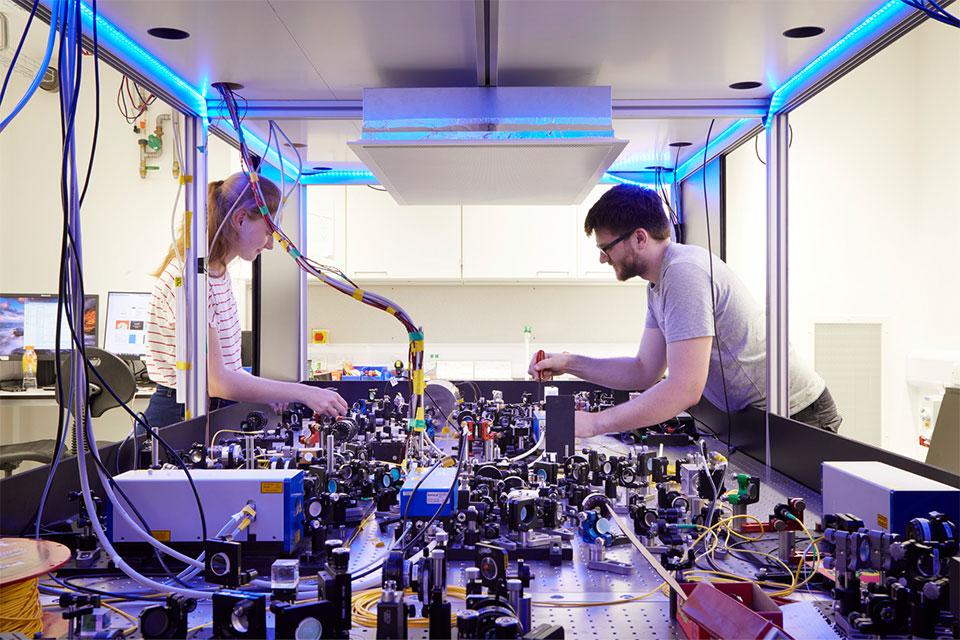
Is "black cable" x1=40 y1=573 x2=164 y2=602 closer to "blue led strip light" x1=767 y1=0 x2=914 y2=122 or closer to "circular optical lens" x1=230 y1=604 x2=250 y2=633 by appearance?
"circular optical lens" x1=230 y1=604 x2=250 y2=633

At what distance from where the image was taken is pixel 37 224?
5.12m

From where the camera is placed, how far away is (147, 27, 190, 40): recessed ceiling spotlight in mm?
2049

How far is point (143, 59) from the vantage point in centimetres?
224

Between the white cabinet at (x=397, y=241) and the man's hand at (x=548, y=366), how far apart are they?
2545 millimetres

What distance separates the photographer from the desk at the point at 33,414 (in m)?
4.69

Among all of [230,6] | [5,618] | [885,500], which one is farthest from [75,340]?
[885,500]

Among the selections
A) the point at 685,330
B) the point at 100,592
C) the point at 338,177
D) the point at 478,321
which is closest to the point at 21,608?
the point at 100,592

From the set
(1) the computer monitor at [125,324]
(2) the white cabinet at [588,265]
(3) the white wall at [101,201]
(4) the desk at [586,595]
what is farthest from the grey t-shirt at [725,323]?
(1) the computer monitor at [125,324]

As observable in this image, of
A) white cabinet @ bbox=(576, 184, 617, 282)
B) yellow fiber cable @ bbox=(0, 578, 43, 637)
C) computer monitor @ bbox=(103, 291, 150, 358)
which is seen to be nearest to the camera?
yellow fiber cable @ bbox=(0, 578, 43, 637)

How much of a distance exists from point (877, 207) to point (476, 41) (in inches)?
128

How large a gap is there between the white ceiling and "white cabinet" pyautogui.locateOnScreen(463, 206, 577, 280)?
2.62 meters

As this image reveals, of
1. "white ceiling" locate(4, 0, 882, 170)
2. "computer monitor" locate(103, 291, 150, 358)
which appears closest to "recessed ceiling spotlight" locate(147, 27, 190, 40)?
"white ceiling" locate(4, 0, 882, 170)

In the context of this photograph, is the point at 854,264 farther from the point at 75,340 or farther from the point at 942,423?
the point at 75,340

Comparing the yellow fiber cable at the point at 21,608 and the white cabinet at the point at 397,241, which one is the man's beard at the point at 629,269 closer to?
the yellow fiber cable at the point at 21,608
